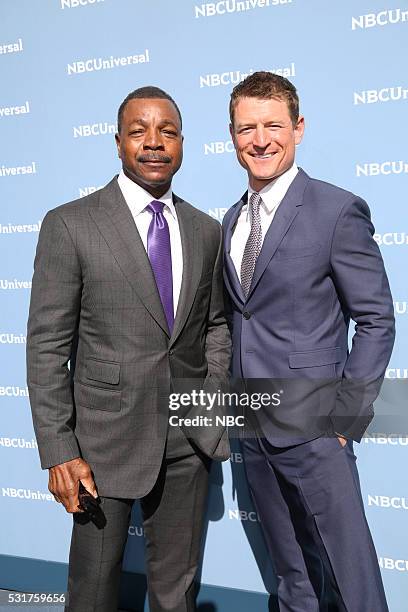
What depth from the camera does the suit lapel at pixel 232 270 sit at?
1870 millimetres

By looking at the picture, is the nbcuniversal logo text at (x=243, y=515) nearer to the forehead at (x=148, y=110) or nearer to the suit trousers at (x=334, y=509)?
the suit trousers at (x=334, y=509)

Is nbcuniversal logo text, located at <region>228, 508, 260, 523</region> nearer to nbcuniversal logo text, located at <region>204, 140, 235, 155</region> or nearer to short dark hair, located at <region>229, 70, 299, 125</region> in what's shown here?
nbcuniversal logo text, located at <region>204, 140, 235, 155</region>

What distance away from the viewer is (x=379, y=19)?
2156 mm

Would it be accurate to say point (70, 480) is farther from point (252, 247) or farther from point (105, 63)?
point (105, 63)

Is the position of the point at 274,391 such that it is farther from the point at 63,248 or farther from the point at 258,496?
the point at 63,248

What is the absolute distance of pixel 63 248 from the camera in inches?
68.3

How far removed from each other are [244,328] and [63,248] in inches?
24.4

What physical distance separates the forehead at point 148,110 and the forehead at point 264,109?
0.80ft

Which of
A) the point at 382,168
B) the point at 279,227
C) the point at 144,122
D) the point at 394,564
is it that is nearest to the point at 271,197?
the point at 279,227

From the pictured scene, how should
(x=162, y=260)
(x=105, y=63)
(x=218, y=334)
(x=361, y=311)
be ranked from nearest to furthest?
(x=361, y=311), (x=162, y=260), (x=218, y=334), (x=105, y=63)

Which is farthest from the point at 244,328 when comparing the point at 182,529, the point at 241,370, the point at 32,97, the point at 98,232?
the point at 32,97

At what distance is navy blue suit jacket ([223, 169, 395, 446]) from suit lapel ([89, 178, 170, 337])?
29 cm

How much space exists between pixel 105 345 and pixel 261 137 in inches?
31.6

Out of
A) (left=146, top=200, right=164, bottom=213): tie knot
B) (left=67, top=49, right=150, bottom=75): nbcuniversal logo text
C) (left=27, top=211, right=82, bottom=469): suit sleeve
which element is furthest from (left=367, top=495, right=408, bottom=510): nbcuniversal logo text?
(left=67, top=49, right=150, bottom=75): nbcuniversal logo text
